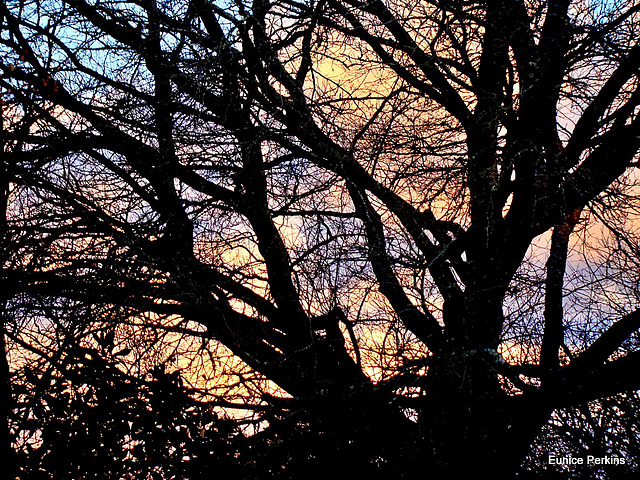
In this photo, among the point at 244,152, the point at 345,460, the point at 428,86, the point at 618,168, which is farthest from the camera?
the point at 428,86

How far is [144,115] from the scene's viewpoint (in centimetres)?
497

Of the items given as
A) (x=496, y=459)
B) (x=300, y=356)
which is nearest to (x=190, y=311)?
(x=300, y=356)

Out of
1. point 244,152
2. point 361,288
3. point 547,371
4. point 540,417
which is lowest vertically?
point 540,417

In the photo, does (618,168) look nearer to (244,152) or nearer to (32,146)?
(244,152)

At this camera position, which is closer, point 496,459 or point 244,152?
point 496,459

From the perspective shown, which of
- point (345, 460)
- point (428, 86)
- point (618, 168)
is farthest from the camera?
point (428, 86)

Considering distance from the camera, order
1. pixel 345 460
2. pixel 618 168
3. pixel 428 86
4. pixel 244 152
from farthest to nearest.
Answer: pixel 428 86 < pixel 618 168 < pixel 244 152 < pixel 345 460

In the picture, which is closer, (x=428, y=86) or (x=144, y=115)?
(x=144, y=115)

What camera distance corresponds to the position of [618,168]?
525cm

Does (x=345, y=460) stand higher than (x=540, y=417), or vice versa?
(x=540, y=417)

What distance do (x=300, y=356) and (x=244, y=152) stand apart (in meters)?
2.02

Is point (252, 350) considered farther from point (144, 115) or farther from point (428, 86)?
point (428, 86)

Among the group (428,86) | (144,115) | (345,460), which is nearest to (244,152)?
(144,115)

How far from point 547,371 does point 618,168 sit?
8.27ft
